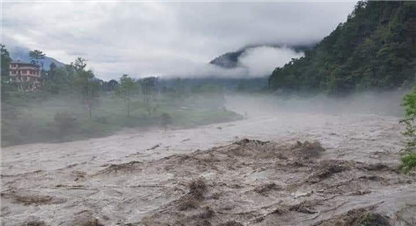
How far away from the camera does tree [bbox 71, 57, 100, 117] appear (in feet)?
171

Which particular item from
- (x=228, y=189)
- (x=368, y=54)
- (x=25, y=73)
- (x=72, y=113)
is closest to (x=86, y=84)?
(x=72, y=113)

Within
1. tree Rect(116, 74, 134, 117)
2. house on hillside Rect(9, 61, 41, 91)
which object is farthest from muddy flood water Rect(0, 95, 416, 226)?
house on hillside Rect(9, 61, 41, 91)

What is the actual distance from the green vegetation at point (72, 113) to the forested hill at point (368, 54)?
1467 centimetres

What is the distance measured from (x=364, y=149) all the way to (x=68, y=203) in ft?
46.5

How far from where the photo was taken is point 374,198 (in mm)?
13211

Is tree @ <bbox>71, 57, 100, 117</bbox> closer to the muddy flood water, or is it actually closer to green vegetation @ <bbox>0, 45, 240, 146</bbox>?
green vegetation @ <bbox>0, 45, 240, 146</bbox>

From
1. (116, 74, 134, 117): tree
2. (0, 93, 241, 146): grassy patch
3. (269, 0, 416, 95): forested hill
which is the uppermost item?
(269, 0, 416, 95): forested hill

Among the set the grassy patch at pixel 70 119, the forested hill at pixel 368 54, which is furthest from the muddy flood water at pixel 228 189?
the forested hill at pixel 368 54

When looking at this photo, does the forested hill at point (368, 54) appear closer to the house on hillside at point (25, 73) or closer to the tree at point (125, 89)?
the tree at point (125, 89)

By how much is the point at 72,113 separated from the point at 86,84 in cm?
382

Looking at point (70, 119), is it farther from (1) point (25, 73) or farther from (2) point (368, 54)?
(2) point (368, 54)

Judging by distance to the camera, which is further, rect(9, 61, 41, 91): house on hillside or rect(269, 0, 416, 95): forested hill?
rect(9, 61, 41, 91): house on hillside

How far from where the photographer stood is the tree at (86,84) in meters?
52.2

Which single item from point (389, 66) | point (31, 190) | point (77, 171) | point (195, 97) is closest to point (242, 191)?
point (31, 190)
